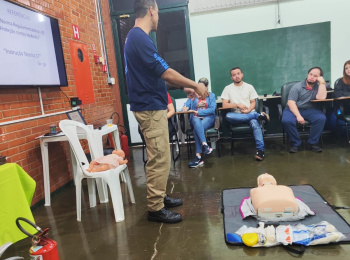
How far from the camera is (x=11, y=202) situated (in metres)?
1.89

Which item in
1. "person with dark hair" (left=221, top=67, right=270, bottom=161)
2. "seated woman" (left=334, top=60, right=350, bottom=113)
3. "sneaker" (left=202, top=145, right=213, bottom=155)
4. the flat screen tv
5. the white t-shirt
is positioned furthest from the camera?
the white t-shirt

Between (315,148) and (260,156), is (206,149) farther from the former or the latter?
(315,148)

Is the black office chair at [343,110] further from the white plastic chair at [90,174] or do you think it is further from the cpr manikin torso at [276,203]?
the white plastic chair at [90,174]

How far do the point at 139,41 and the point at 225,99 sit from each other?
2432mm

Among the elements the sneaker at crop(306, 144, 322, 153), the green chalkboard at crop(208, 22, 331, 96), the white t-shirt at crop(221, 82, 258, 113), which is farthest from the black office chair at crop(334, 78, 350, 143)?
the white t-shirt at crop(221, 82, 258, 113)

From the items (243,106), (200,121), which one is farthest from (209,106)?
(243,106)

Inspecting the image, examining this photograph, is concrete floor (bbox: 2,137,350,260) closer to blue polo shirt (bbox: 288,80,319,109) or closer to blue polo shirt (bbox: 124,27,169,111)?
blue polo shirt (bbox: 288,80,319,109)

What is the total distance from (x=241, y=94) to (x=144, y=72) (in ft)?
7.84

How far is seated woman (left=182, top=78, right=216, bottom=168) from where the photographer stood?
3.69 meters

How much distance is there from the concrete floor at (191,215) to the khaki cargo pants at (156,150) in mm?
267

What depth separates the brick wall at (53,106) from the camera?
2.57 m

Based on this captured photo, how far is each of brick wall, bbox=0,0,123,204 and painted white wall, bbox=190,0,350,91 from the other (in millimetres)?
1773

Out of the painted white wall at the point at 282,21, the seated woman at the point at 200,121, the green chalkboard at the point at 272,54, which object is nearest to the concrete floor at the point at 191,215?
the seated woman at the point at 200,121

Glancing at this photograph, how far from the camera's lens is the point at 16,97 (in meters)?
2.63
